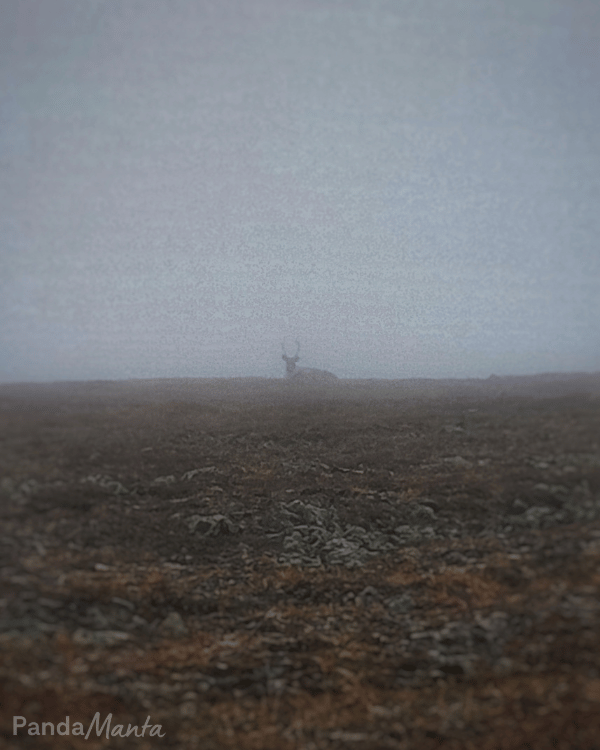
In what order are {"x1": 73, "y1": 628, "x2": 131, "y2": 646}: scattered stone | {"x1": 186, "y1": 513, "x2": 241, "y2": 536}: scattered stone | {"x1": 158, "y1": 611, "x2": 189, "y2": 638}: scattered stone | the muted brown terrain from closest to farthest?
the muted brown terrain < {"x1": 73, "y1": 628, "x2": 131, "y2": 646}: scattered stone < {"x1": 158, "y1": 611, "x2": 189, "y2": 638}: scattered stone < {"x1": 186, "y1": 513, "x2": 241, "y2": 536}: scattered stone

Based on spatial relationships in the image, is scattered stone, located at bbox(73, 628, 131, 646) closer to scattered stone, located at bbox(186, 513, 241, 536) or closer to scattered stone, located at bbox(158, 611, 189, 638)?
scattered stone, located at bbox(158, 611, 189, 638)

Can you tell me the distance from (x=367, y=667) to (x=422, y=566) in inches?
109

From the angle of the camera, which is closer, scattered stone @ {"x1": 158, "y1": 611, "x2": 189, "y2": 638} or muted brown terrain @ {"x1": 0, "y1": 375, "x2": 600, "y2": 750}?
muted brown terrain @ {"x1": 0, "y1": 375, "x2": 600, "y2": 750}

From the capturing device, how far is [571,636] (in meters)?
5.70

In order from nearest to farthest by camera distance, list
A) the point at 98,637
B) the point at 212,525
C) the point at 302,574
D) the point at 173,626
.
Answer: the point at 98,637, the point at 173,626, the point at 302,574, the point at 212,525

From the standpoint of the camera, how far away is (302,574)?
8.91 metres

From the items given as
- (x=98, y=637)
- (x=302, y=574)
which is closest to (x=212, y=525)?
(x=302, y=574)

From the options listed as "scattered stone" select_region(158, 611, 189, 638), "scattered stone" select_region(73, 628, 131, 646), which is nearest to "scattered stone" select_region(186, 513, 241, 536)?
"scattered stone" select_region(158, 611, 189, 638)

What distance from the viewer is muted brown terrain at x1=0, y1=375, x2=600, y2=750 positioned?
210 inches

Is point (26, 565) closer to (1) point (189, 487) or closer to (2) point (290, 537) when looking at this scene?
(1) point (189, 487)

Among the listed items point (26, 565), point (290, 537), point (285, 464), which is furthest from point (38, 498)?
point (285, 464)

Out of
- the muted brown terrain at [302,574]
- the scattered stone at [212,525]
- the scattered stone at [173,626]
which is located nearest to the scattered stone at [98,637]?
the muted brown terrain at [302,574]

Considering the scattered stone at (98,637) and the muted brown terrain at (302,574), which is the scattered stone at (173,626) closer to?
the muted brown terrain at (302,574)

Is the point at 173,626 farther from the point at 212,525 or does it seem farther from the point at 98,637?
the point at 212,525
